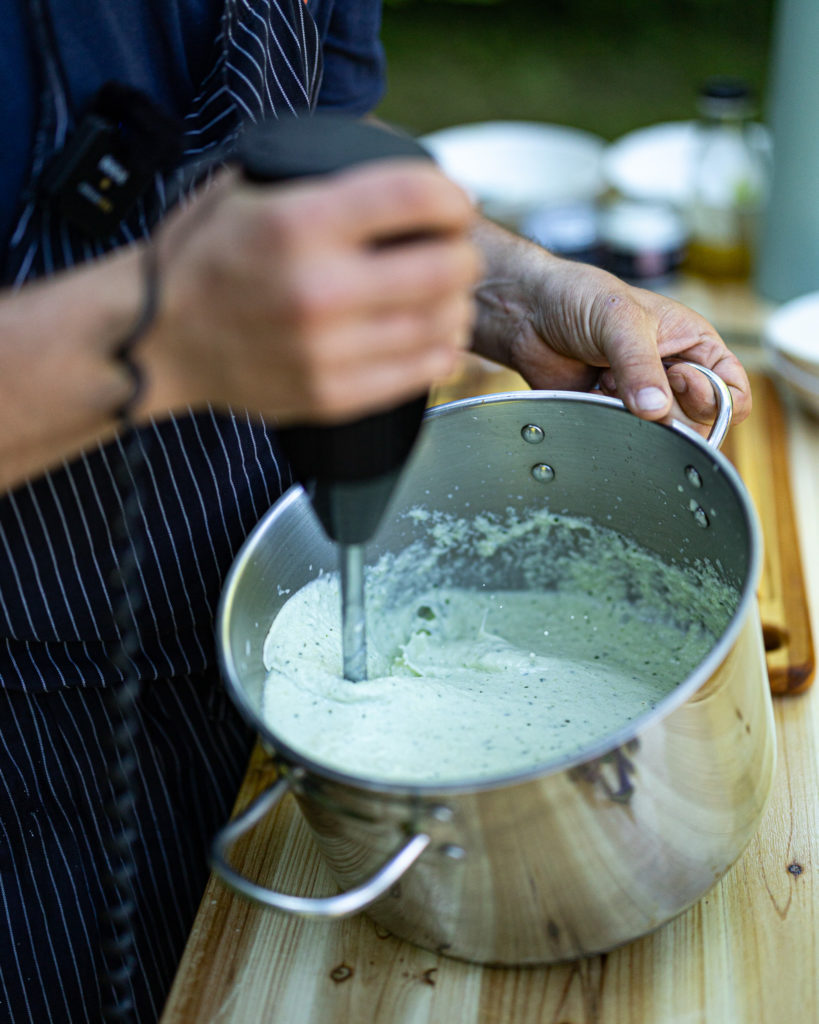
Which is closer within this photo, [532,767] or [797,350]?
[532,767]

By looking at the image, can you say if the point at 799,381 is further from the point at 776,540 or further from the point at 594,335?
the point at 594,335

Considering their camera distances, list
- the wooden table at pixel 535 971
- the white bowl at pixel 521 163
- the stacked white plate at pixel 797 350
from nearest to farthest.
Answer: the wooden table at pixel 535 971, the stacked white plate at pixel 797 350, the white bowl at pixel 521 163

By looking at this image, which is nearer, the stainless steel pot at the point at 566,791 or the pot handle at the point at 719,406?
the stainless steel pot at the point at 566,791

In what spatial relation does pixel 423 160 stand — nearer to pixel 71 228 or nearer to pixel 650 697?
pixel 71 228

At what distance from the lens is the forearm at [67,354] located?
47 centimetres

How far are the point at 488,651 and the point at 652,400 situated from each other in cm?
25

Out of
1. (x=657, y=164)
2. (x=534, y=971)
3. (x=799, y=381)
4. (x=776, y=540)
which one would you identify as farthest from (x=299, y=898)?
(x=657, y=164)

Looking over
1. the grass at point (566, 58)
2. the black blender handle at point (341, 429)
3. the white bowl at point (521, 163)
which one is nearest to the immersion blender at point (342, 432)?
the black blender handle at point (341, 429)

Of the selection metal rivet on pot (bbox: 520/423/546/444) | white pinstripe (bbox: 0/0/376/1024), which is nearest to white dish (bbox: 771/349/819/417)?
metal rivet on pot (bbox: 520/423/546/444)

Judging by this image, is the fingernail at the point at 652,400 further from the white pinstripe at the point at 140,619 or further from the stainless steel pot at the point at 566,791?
the white pinstripe at the point at 140,619

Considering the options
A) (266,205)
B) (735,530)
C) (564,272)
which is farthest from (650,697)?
(266,205)

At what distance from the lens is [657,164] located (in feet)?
5.48

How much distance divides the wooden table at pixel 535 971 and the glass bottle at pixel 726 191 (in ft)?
3.39

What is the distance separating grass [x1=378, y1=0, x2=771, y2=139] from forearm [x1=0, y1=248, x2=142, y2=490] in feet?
7.89
